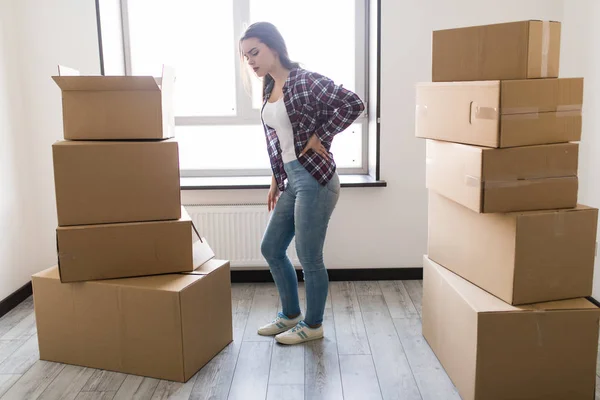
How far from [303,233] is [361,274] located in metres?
1.10

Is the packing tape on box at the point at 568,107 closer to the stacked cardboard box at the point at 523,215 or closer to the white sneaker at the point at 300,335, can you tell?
the stacked cardboard box at the point at 523,215

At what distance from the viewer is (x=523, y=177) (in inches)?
70.9

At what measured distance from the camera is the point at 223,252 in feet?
10.6

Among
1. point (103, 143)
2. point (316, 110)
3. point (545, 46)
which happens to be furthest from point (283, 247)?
point (545, 46)

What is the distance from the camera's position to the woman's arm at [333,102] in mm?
2221

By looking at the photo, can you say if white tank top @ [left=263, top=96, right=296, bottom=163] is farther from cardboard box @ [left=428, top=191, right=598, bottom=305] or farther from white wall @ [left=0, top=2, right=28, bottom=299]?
white wall @ [left=0, top=2, right=28, bottom=299]

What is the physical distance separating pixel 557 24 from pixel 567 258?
2.46 ft

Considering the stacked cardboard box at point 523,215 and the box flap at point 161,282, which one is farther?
the box flap at point 161,282

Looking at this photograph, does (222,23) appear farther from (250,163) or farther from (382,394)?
(382,394)

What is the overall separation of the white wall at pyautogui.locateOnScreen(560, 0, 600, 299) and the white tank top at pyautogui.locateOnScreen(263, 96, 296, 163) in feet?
5.04

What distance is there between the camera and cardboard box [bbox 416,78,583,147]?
1742 mm

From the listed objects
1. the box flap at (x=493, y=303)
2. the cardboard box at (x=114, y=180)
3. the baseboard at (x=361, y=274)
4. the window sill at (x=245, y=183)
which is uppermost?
the cardboard box at (x=114, y=180)

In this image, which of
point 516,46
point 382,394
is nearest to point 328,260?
point 382,394

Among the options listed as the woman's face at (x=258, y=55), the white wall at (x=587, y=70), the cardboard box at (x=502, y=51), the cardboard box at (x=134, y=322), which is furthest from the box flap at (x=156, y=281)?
the white wall at (x=587, y=70)
